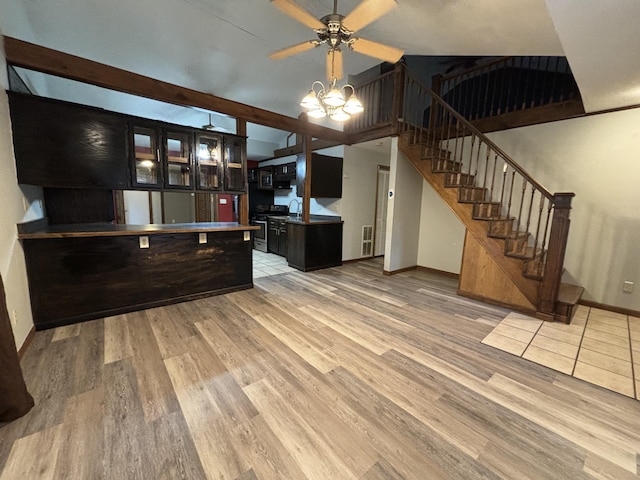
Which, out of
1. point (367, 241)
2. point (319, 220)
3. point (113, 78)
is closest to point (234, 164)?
point (113, 78)

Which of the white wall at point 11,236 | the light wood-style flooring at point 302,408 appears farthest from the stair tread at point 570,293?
the white wall at point 11,236

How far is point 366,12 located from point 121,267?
339cm

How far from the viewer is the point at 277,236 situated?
6.30m

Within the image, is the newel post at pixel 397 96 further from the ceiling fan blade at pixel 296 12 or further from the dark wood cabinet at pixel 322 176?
the ceiling fan blade at pixel 296 12

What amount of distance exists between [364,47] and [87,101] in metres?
5.44

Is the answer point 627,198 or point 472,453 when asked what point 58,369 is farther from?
point 627,198

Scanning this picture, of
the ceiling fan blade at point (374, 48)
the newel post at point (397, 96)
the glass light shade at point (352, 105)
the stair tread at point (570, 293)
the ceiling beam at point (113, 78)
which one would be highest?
the newel post at point (397, 96)

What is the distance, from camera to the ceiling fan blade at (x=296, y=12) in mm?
1794

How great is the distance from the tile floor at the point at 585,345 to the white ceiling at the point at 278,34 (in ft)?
8.44

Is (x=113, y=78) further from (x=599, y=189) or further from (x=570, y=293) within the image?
(x=599, y=189)

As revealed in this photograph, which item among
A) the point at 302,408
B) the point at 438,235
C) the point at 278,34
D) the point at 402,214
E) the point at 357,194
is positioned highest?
the point at 278,34

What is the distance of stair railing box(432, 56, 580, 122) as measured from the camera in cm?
374

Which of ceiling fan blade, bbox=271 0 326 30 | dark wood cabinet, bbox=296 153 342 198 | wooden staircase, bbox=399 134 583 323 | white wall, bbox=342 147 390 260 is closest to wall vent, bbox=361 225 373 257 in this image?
white wall, bbox=342 147 390 260

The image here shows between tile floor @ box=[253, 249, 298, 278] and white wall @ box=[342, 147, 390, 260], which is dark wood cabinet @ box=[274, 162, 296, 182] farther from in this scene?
tile floor @ box=[253, 249, 298, 278]
